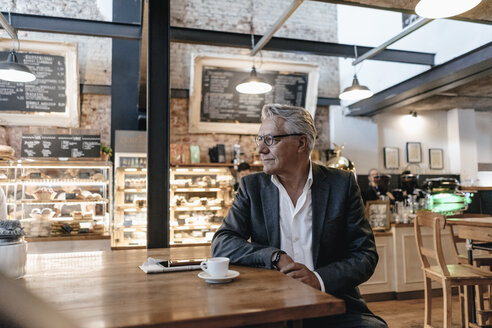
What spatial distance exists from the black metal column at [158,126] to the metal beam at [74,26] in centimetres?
215

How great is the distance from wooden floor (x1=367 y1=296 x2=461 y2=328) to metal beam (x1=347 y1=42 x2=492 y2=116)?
2.91 m

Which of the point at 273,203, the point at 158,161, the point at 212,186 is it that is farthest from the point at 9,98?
the point at 273,203

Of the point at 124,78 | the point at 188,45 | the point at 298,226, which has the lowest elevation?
the point at 298,226

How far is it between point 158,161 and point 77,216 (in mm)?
2582

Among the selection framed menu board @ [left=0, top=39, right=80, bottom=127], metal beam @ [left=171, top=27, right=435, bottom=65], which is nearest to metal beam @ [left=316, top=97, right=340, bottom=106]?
metal beam @ [left=171, top=27, right=435, bottom=65]

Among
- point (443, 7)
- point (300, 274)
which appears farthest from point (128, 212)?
point (443, 7)

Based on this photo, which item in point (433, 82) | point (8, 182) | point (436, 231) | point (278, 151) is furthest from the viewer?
point (433, 82)

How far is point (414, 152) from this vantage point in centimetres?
762

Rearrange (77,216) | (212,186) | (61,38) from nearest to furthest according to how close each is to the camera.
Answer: (77,216) → (212,186) → (61,38)

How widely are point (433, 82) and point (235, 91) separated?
10.3ft

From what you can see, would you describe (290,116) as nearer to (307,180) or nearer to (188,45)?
(307,180)

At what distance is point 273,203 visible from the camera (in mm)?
1763

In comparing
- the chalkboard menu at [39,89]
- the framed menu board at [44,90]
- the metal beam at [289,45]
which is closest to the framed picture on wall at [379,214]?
the metal beam at [289,45]

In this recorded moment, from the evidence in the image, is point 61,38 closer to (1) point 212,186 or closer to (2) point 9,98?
(2) point 9,98
